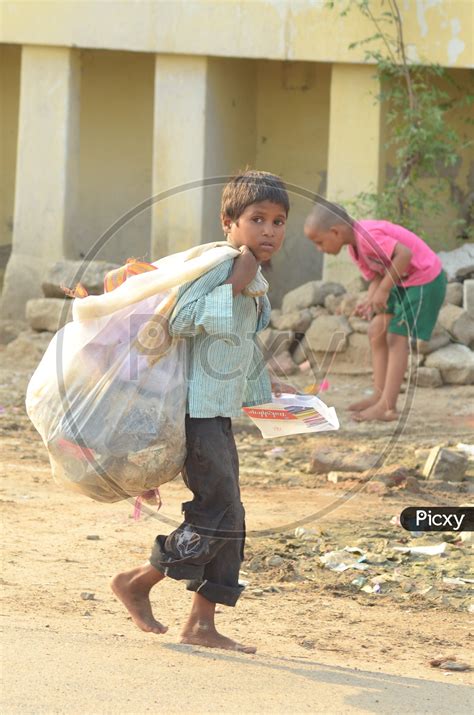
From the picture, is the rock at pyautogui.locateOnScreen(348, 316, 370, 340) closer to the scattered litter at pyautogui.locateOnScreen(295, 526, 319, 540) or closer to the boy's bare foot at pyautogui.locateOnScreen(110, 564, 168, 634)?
the scattered litter at pyautogui.locateOnScreen(295, 526, 319, 540)

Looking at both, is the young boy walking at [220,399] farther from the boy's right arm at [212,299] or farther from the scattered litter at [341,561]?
the scattered litter at [341,561]

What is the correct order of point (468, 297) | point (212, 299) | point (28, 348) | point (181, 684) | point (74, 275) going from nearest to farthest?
1. point (181, 684)
2. point (212, 299)
3. point (468, 297)
4. point (28, 348)
5. point (74, 275)

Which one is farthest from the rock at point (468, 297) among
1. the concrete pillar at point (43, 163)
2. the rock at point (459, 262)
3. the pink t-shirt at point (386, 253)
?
the concrete pillar at point (43, 163)

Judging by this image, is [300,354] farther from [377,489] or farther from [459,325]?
[377,489]

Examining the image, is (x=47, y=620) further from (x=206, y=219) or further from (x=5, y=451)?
(x=206, y=219)

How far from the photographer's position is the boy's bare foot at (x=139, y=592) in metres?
3.49

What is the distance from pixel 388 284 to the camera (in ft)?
22.7

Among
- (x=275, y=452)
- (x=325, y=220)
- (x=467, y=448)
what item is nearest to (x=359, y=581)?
(x=275, y=452)

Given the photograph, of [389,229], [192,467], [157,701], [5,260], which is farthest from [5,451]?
[5,260]

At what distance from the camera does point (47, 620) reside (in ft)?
12.0

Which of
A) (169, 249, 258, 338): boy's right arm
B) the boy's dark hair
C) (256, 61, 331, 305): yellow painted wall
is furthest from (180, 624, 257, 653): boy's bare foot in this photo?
(256, 61, 331, 305): yellow painted wall

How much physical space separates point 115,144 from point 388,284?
16.2ft

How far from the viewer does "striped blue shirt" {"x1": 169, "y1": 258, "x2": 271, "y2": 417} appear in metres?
3.20

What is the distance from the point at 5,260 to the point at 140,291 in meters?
8.41
